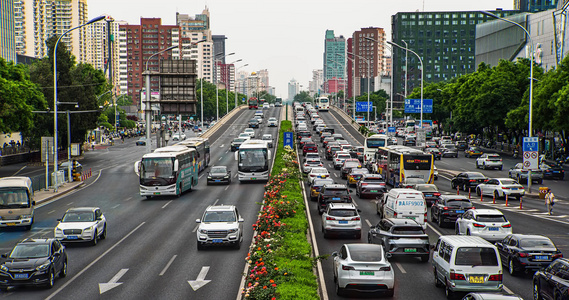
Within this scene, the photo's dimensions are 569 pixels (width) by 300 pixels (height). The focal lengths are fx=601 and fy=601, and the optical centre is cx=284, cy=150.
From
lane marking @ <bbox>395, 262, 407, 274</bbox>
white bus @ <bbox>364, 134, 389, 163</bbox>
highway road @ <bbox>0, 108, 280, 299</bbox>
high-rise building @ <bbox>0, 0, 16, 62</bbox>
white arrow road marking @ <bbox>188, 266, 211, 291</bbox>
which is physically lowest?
highway road @ <bbox>0, 108, 280, 299</bbox>

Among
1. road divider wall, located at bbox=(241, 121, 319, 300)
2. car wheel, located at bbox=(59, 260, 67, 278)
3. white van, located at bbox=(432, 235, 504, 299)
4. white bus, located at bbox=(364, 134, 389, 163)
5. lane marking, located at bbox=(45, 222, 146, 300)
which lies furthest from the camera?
white bus, located at bbox=(364, 134, 389, 163)

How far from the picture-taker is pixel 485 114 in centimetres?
8425

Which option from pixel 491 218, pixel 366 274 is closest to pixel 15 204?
pixel 366 274

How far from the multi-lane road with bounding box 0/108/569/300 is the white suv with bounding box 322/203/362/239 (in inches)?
20.8

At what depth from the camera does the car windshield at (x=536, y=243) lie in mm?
20594

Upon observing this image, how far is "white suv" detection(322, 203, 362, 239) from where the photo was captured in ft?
87.9

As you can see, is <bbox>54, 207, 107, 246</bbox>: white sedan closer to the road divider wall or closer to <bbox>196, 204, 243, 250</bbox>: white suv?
<bbox>196, 204, 243, 250</bbox>: white suv

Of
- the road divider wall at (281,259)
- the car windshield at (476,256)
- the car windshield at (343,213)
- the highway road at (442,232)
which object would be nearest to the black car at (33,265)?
the road divider wall at (281,259)

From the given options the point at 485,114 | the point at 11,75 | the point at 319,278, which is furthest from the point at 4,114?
the point at 485,114

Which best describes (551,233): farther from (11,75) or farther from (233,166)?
(11,75)

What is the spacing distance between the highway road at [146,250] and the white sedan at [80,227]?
1.69 ft

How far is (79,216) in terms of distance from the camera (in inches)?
1081

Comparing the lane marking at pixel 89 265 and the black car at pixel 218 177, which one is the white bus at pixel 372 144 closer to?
the black car at pixel 218 177

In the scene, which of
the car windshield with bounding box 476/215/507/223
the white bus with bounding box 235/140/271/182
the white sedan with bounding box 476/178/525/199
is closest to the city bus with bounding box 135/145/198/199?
the white bus with bounding box 235/140/271/182
